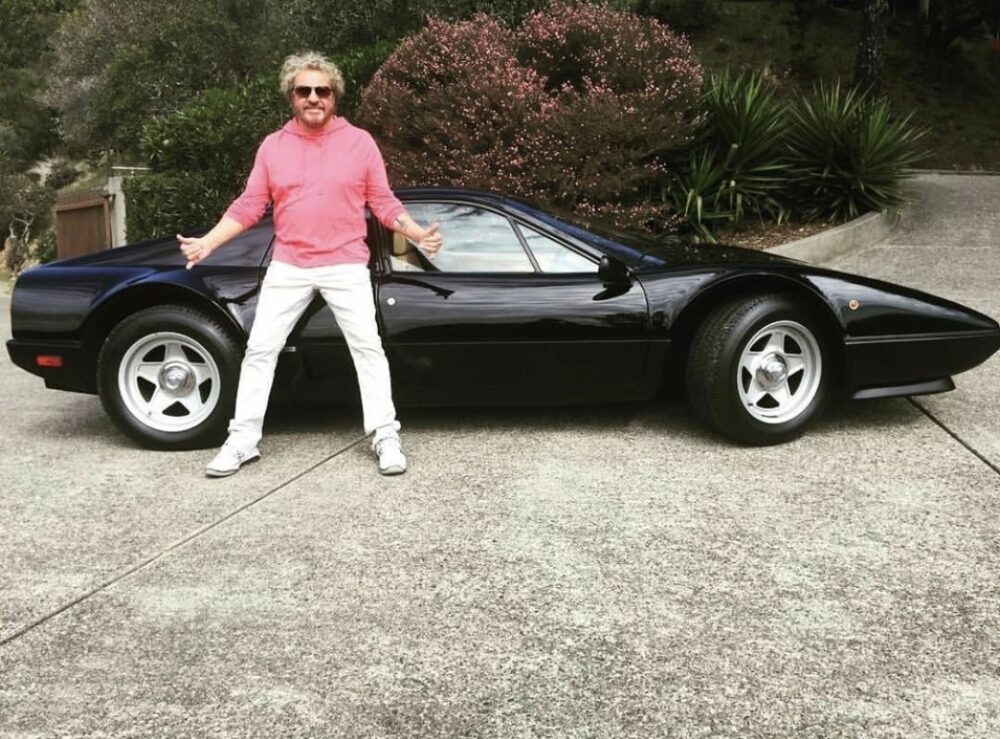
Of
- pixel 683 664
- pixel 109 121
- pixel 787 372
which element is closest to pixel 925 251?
pixel 787 372

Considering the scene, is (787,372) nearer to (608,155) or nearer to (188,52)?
(608,155)

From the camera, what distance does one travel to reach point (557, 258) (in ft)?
14.1

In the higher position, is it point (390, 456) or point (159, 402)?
point (159, 402)

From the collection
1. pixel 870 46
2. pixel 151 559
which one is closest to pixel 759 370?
pixel 151 559

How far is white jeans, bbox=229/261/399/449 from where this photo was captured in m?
3.98

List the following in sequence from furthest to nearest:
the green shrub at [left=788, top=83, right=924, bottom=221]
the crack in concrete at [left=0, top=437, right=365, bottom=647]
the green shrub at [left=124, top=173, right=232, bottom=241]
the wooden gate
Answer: the wooden gate < the green shrub at [left=124, top=173, right=232, bottom=241] < the green shrub at [left=788, top=83, right=924, bottom=221] < the crack in concrete at [left=0, top=437, right=365, bottom=647]

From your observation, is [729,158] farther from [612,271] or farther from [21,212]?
[21,212]

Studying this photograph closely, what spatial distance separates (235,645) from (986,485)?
9.58ft

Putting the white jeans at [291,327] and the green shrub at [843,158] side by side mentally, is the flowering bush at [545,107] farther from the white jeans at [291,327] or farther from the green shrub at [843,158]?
the white jeans at [291,327]

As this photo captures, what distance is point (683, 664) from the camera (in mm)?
2436

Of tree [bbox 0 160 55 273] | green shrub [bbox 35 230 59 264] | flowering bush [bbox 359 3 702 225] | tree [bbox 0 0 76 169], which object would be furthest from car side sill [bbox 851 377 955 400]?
tree [bbox 0 0 76 169]

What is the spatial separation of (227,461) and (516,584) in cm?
164

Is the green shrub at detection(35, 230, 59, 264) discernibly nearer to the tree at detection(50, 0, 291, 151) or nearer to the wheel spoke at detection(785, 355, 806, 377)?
the tree at detection(50, 0, 291, 151)

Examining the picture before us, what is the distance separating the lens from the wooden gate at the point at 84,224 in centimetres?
1261
